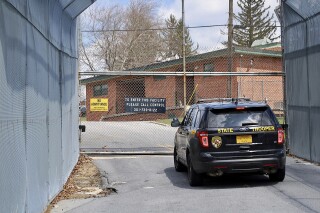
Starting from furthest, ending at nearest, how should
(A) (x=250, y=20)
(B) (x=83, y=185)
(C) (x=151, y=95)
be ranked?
1. (A) (x=250, y=20)
2. (C) (x=151, y=95)
3. (B) (x=83, y=185)

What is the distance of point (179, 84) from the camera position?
28.3 m

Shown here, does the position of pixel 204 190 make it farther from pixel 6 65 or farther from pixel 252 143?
pixel 6 65

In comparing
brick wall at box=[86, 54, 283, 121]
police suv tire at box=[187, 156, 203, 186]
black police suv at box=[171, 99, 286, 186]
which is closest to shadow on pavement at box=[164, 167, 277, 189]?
police suv tire at box=[187, 156, 203, 186]

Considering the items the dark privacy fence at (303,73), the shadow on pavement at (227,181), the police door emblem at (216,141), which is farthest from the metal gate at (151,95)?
the police door emblem at (216,141)

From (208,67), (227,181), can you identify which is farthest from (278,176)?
(208,67)

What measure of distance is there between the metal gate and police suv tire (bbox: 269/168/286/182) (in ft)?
17.4

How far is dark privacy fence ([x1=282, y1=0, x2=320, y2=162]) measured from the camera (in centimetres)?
1309

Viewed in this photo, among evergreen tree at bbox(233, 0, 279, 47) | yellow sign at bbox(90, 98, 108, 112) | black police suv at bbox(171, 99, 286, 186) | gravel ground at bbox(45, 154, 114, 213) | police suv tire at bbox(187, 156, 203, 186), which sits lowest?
gravel ground at bbox(45, 154, 114, 213)

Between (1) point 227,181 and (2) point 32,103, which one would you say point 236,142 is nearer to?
(1) point 227,181

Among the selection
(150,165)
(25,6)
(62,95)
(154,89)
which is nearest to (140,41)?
(154,89)

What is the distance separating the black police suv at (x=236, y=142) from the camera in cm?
983

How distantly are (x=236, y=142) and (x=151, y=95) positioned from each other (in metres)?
18.9

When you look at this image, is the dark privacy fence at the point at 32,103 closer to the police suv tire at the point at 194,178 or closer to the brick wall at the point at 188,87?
the police suv tire at the point at 194,178

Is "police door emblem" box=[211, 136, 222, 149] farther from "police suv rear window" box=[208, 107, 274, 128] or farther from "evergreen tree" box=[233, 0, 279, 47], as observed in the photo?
"evergreen tree" box=[233, 0, 279, 47]
